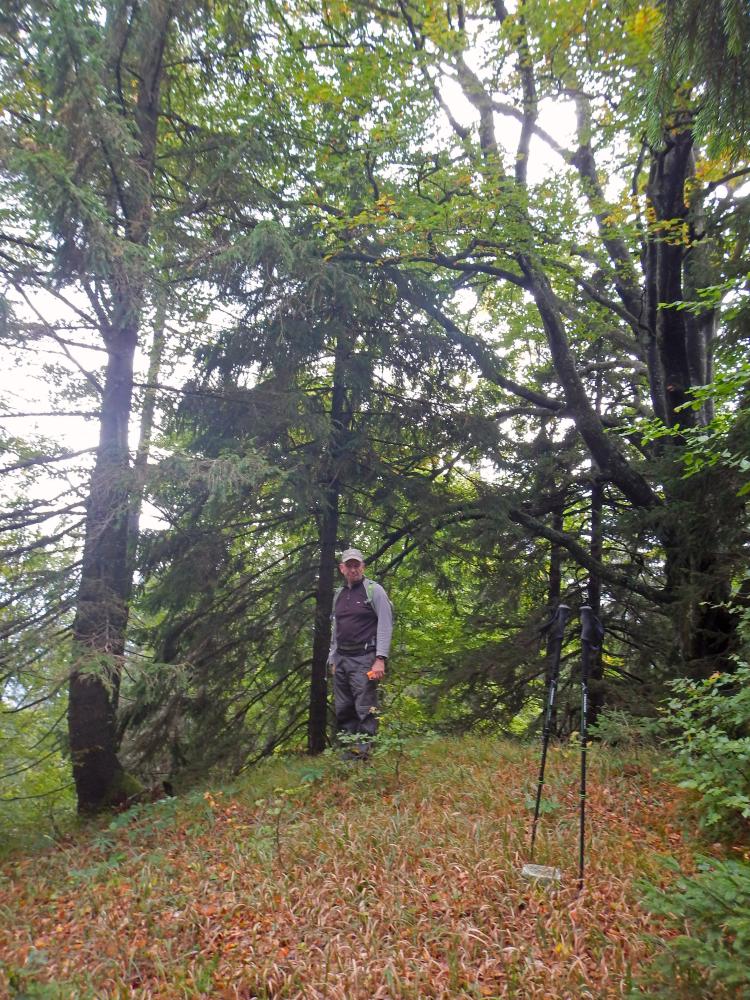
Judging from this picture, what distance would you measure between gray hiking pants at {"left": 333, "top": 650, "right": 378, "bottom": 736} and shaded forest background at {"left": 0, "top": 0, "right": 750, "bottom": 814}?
41 centimetres

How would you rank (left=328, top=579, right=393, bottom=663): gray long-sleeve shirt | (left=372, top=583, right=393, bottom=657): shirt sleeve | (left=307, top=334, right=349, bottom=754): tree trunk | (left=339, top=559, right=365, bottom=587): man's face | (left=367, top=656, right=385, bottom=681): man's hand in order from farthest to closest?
1. (left=307, top=334, right=349, bottom=754): tree trunk
2. (left=339, top=559, right=365, bottom=587): man's face
3. (left=328, top=579, right=393, bottom=663): gray long-sleeve shirt
4. (left=372, top=583, right=393, bottom=657): shirt sleeve
5. (left=367, top=656, right=385, bottom=681): man's hand

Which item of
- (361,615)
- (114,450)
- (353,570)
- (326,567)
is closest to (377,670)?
(361,615)

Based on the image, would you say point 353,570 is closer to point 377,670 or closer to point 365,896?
point 377,670

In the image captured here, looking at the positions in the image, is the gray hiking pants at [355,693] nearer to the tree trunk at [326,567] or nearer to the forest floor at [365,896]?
the forest floor at [365,896]

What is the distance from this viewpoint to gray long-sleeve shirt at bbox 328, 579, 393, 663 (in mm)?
6387

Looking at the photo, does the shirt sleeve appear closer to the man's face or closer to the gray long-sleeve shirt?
the gray long-sleeve shirt

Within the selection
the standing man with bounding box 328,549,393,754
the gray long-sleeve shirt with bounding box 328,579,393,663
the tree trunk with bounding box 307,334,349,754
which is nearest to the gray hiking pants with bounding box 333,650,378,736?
the standing man with bounding box 328,549,393,754

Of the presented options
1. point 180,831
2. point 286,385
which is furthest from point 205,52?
point 180,831

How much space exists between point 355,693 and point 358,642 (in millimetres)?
523

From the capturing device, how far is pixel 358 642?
257 inches

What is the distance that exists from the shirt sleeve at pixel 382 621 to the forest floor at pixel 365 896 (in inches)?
44.2

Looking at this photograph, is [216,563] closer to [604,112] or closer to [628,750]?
[628,750]

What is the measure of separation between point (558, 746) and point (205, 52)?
9.27m

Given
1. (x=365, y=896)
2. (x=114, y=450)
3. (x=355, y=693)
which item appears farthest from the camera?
(x=114, y=450)
